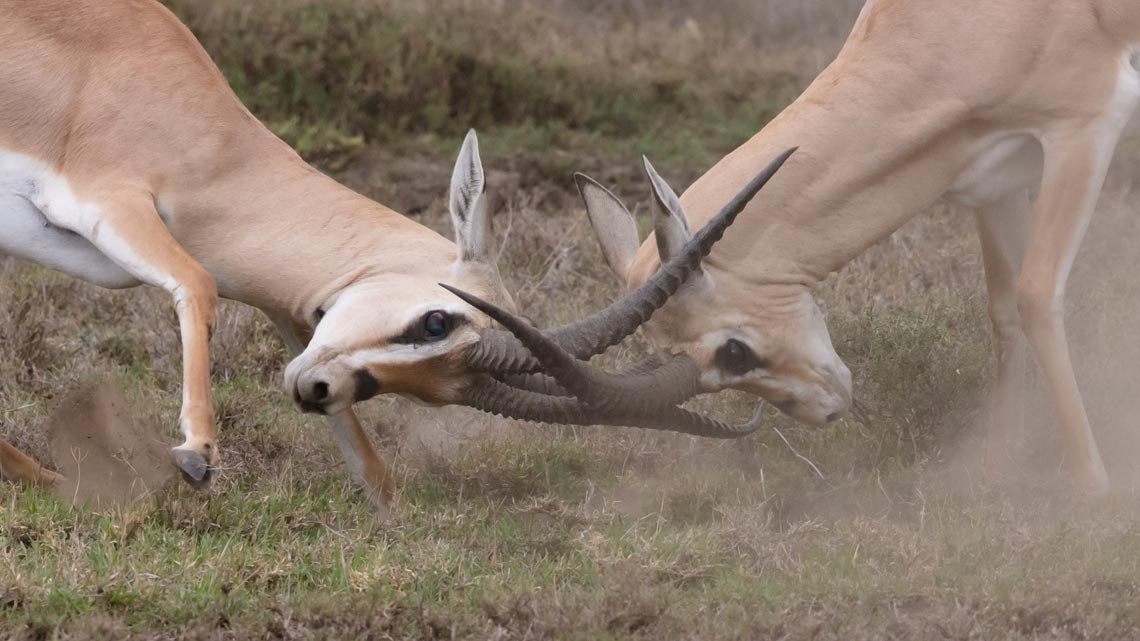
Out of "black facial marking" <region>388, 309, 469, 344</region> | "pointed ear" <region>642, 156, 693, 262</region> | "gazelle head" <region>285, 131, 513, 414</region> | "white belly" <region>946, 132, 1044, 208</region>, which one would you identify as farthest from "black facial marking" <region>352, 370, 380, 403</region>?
"white belly" <region>946, 132, 1044, 208</region>

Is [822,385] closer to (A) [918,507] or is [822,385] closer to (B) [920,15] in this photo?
(A) [918,507]

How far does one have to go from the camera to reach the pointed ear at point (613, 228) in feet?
19.7

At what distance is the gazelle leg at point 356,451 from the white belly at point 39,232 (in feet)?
1.90

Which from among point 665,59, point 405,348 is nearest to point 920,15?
point 405,348

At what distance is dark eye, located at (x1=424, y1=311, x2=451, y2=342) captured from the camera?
5215 millimetres

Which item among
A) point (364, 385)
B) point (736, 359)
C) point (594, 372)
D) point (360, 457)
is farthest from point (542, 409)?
point (360, 457)

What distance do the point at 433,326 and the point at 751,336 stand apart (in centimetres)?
117

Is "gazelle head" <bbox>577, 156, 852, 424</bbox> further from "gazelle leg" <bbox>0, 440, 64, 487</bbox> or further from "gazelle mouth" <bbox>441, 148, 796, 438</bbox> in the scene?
"gazelle leg" <bbox>0, 440, 64, 487</bbox>

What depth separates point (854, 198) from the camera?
5934 mm

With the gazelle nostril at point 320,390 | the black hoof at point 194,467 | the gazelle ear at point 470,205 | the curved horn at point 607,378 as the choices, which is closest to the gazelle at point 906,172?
the curved horn at point 607,378

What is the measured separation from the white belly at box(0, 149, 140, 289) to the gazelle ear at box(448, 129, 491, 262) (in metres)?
1.11

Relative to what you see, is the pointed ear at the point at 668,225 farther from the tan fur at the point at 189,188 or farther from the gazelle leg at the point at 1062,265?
the gazelle leg at the point at 1062,265

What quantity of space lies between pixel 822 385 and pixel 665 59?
20.9ft

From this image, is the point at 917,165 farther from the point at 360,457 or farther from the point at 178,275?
the point at 178,275
